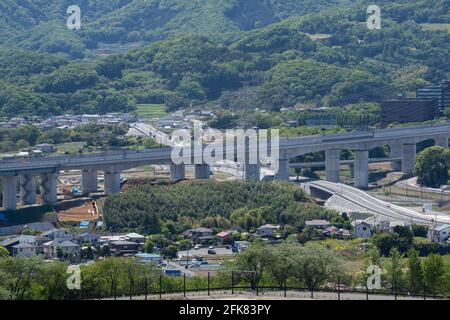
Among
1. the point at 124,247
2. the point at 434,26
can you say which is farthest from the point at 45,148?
the point at 434,26

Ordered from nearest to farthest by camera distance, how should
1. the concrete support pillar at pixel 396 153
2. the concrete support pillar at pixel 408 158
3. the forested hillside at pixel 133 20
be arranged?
1. the concrete support pillar at pixel 408 158
2. the concrete support pillar at pixel 396 153
3. the forested hillside at pixel 133 20

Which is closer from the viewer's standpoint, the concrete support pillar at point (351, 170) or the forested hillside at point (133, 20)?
the concrete support pillar at point (351, 170)

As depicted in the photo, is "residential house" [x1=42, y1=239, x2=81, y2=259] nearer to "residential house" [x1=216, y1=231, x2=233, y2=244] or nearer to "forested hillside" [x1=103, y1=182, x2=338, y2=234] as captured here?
"forested hillside" [x1=103, y1=182, x2=338, y2=234]

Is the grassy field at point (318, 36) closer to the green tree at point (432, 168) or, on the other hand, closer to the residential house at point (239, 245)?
the green tree at point (432, 168)

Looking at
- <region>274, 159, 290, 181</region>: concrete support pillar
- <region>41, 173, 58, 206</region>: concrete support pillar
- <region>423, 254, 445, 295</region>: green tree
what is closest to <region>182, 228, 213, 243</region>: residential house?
<region>41, 173, 58, 206</region>: concrete support pillar

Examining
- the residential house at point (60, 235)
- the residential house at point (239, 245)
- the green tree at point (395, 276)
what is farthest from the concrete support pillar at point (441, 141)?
the green tree at point (395, 276)

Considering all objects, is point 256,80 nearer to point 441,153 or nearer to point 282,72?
point 282,72
